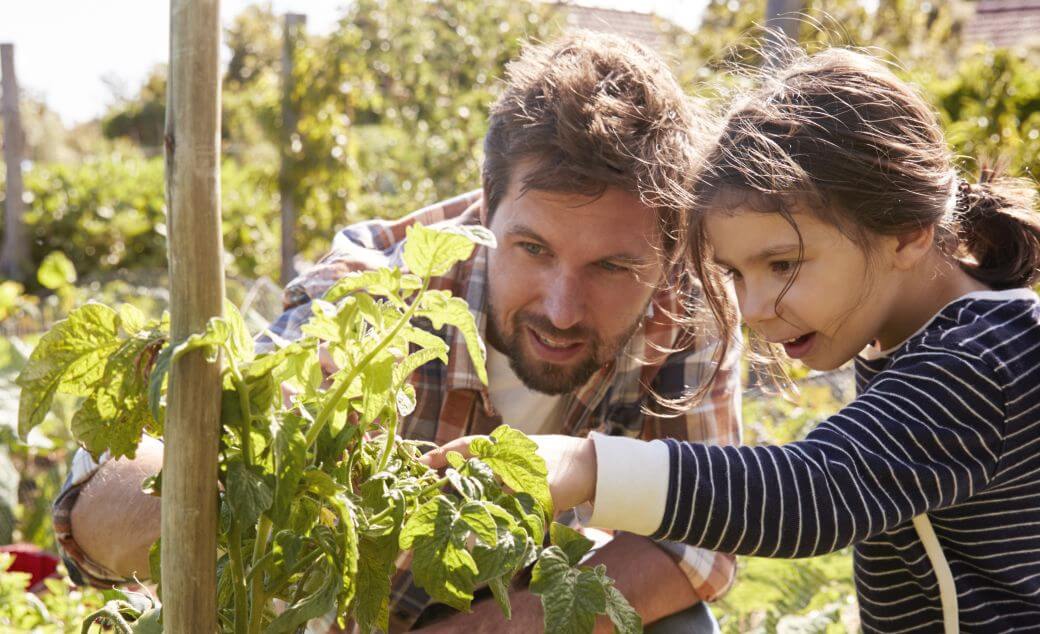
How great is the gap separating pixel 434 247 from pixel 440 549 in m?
0.25

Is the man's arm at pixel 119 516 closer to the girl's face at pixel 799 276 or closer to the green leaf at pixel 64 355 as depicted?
the green leaf at pixel 64 355

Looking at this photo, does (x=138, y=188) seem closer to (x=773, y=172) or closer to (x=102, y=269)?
A: (x=102, y=269)

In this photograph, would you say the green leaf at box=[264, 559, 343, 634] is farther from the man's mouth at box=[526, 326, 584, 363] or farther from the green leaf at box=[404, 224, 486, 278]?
the man's mouth at box=[526, 326, 584, 363]

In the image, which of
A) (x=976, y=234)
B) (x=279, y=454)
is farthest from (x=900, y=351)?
(x=279, y=454)

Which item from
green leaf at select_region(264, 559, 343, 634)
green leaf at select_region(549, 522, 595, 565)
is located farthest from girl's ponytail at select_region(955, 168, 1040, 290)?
green leaf at select_region(264, 559, 343, 634)

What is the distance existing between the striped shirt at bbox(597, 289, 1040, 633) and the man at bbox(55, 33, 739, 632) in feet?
1.37

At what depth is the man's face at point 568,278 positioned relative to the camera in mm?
1687

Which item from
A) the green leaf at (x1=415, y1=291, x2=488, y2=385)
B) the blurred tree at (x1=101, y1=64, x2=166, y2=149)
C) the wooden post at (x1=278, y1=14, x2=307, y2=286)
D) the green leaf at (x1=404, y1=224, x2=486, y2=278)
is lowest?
the blurred tree at (x1=101, y1=64, x2=166, y2=149)

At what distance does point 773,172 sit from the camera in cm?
137

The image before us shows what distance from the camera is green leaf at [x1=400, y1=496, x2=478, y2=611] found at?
2.79 feet

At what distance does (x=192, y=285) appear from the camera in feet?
2.62

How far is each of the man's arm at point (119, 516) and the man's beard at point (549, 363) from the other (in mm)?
637

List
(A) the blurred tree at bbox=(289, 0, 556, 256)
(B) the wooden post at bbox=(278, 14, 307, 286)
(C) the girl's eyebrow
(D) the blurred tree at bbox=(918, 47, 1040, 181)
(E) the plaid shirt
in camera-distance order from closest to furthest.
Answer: (C) the girl's eyebrow → (E) the plaid shirt → (D) the blurred tree at bbox=(918, 47, 1040, 181) → (A) the blurred tree at bbox=(289, 0, 556, 256) → (B) the wooden post at bbox=(278, 14, 307, 286)

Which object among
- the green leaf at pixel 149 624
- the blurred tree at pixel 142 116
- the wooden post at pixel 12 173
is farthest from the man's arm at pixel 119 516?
the blurred tree at pixel 142 116
